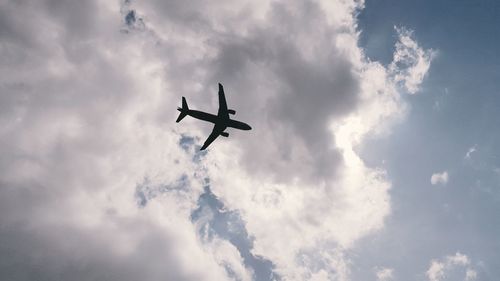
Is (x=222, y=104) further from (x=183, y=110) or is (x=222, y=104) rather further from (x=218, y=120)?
(x=183, y=110)

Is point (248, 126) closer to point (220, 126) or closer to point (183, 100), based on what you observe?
point (220, 126)

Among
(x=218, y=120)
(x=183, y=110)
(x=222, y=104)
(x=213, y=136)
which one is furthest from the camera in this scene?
(x=213, y=136)

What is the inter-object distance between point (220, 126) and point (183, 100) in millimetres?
9835

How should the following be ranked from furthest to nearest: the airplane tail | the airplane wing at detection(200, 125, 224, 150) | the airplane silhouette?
the airplane wing at detection(200, 125, 224, 150) < the airplane silhouette < the airplane tail

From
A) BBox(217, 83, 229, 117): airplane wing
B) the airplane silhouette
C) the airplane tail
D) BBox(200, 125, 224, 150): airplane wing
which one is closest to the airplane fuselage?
the airplane silhouette

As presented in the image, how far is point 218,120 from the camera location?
2453 inches

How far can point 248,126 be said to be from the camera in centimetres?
6544

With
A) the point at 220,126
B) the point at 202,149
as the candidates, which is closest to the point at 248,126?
the point at 220,126

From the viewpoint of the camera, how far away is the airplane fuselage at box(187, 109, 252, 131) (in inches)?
2394

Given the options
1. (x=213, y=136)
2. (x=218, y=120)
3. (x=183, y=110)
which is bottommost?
(x=183, y=110)

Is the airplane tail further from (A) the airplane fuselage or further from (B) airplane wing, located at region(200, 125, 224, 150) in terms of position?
(B) airplane wing, located at region(200, 125, 224, 150)

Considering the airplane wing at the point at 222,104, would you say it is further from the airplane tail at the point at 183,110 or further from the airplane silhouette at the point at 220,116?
the airplane tail at the point at 183,110

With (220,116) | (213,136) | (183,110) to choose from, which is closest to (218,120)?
(220,116)

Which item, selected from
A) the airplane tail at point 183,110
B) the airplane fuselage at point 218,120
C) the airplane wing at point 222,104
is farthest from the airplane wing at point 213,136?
the airplane tail at point 183,110
